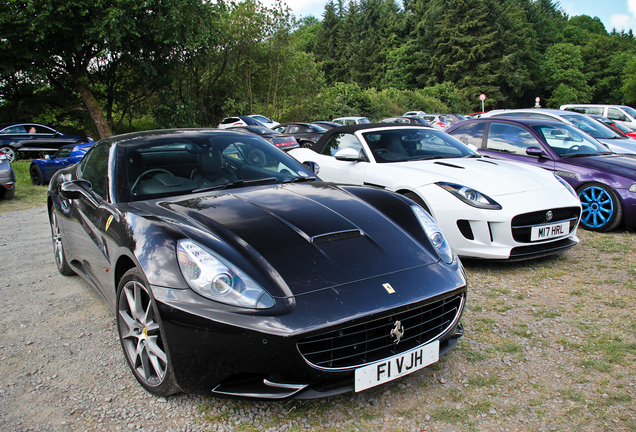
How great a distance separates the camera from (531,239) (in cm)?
428

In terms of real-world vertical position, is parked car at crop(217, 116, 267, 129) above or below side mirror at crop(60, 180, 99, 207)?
above

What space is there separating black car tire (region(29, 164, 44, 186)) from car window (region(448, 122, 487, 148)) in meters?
10.3

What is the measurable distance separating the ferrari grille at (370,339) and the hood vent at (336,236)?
1.78ft

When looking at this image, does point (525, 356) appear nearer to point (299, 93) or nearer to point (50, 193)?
point (50, 193)

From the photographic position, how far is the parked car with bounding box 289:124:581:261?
4234mm

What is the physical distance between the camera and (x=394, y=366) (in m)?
2.18

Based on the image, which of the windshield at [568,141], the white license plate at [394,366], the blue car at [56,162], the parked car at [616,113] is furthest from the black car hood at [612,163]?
the parked car at [616,113]

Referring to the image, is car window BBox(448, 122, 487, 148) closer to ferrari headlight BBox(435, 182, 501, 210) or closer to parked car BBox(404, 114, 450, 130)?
ferrari headlight BBox(435, 182, 501, 210)

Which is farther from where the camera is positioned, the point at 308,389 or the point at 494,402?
the point at 494,402

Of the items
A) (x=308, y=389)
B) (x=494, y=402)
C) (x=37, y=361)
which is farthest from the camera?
(x=37, y=361)

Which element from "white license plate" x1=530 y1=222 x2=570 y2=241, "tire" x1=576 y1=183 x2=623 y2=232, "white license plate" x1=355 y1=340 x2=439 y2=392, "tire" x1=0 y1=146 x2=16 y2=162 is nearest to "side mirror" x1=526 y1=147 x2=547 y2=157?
"tire" x1=576 y1=183 x2=623 y2=232

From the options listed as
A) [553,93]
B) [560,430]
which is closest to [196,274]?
[560,430]

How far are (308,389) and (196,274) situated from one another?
72 cm

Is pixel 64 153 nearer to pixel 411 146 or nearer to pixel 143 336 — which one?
pixel 411 146
